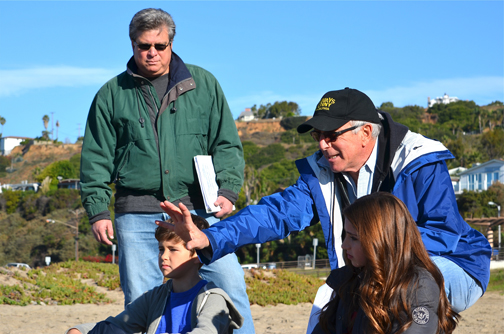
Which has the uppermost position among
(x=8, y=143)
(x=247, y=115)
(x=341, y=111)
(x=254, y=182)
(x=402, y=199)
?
(x=247, y=115)

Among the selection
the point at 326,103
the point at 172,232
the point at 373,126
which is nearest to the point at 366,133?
the point at 373,126

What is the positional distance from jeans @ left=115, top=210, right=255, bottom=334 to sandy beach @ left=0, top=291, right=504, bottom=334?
10.3 feet

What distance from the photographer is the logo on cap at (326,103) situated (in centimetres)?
317

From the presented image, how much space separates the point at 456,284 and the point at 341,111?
1068 millimetres

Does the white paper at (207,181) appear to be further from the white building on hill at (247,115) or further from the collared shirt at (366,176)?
the white building on hill at (247,115)

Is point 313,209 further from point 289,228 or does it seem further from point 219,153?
point 219,153

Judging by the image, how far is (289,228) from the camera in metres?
3.29

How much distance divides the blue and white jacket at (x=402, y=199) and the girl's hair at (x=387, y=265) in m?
0.41

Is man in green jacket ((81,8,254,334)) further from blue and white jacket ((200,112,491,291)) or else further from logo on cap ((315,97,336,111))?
logo on cap ((315,97,336,111))

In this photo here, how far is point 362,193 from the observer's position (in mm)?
3223

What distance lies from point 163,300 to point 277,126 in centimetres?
13280

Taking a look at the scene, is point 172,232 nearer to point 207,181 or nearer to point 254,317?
point 207,181

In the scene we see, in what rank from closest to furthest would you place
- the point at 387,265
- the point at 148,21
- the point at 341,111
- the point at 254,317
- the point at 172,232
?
the point at 387,265, the point at 341,111, the point at 172,232, the point at 148,21, the point at 254,317

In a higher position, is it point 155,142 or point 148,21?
point 148,21
